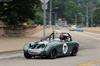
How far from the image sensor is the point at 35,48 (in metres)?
20.4

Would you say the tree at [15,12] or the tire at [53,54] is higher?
the tree at [15,12]

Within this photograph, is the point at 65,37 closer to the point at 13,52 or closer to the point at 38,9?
the point at 13,52

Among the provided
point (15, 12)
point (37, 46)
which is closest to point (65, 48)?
point (37, 46)

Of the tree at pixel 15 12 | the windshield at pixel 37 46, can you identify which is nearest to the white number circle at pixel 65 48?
the windshield at pixel 37 46

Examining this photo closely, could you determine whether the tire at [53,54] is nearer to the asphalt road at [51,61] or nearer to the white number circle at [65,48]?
the asphalt road at [51,61]

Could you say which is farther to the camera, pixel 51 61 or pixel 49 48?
pixel 49 48

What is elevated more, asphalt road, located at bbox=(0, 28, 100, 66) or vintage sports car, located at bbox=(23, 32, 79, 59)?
vintage sports car, located at bbox=(23, 32, 79, 59)

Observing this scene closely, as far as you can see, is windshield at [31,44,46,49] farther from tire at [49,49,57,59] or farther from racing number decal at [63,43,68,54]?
racing number decal at [63,43,68,54]

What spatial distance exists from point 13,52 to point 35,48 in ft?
18.3

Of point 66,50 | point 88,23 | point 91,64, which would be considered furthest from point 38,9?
point 88,23

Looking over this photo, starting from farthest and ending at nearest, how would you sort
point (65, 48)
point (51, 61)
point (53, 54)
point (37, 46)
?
1. point (65, 48)
2. point (53, 54)
3. point (37, 46)
4. point (51, 61)

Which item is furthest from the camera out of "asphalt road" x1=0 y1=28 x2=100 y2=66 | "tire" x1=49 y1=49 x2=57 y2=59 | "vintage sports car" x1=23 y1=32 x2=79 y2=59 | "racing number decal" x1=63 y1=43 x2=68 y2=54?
"racing number decal" x1=63 y1=43 x2=68 y2=54

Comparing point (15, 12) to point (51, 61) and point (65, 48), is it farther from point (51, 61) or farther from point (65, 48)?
point (51, 61)

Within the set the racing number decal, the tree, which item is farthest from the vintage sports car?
the tree
